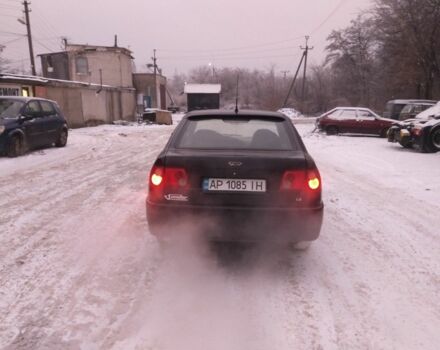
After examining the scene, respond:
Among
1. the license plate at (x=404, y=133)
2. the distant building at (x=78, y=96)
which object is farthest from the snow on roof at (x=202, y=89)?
the license plate at (x=404, y=133)

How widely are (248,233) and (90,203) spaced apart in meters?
3.67

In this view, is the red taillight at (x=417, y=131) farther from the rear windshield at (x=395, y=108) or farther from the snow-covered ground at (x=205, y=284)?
the rear windshield at (x=395, y=108)

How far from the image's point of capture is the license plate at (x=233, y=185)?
149 inches

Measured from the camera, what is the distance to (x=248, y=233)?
3768 mm

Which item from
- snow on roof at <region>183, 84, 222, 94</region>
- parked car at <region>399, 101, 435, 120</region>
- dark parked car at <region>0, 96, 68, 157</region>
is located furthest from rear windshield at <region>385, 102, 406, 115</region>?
snow on roof at <region>183, 84, 222, 94</region>

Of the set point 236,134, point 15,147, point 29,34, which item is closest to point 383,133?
point 15,147

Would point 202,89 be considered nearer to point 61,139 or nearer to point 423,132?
point 61,139

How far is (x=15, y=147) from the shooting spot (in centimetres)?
1134

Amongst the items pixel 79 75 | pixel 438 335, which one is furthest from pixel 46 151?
pixel 79 75

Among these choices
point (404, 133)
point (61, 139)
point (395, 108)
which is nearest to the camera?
point (404, 133)

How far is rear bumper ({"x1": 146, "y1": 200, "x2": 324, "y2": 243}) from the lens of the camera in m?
3.75

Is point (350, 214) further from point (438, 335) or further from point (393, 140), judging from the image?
point (393, 140)

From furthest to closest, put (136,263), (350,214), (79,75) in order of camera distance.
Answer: (79,75), (350,214), (136,263)

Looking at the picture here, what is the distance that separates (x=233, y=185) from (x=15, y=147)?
9452mm
